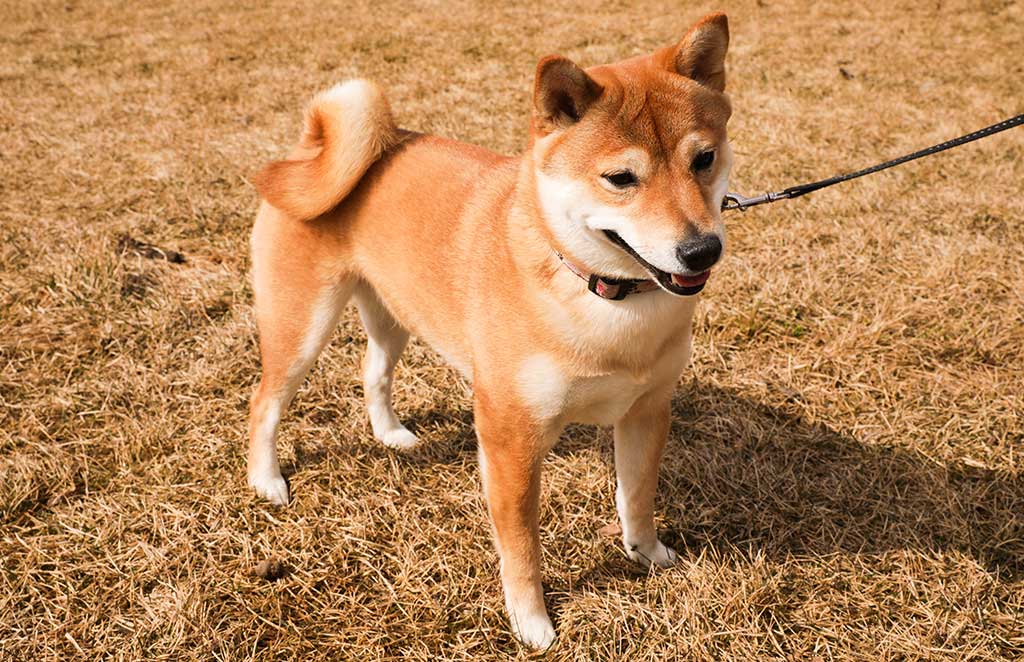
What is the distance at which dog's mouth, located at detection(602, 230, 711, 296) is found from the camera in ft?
6.08

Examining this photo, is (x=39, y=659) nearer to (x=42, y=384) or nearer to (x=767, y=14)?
(x=42, y=384)

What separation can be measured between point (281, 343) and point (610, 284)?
1.39 metres

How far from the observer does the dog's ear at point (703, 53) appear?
77.0 inches

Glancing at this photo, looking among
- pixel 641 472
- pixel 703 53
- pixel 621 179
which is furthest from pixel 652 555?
pixel 703 53

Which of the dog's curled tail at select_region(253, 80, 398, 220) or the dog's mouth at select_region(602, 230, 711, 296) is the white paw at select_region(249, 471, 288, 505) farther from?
the dog's mouth at select_region(602, 230, 711, 296)

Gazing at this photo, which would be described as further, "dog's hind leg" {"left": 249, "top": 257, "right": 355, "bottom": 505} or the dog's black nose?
"dog's hind leg" {"left": 249, "top": 257, "right": 355, "bottom": 505}

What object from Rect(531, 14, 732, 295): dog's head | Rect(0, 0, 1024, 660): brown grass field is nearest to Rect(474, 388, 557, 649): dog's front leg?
Rect(0, 0, 1024, 660): brown grass field

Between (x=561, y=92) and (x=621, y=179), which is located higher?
(x=561, y=92)

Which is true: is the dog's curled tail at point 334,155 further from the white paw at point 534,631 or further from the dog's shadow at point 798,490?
the white paw at point 534,631

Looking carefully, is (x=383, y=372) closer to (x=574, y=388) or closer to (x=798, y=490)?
(x=574, y=388)

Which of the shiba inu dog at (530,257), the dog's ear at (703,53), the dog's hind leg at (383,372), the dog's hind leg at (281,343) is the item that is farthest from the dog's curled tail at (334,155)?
the dog's ear at (703,53)

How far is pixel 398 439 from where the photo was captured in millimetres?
3191

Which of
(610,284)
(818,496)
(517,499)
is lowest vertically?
(818,496)

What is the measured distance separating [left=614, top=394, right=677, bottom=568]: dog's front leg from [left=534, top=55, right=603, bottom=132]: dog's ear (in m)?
0.86
